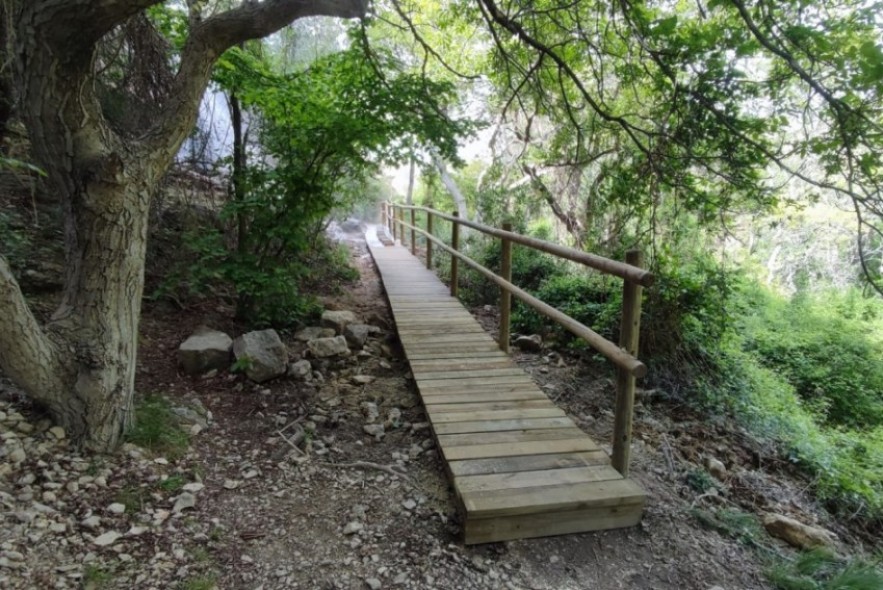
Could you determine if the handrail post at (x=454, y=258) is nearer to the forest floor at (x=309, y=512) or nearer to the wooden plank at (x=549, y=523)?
the forest floor at (x=309, y=512)

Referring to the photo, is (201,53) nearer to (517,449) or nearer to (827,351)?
(517,449)

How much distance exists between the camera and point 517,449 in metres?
2.67

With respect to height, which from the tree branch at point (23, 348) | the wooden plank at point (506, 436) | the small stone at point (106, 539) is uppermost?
the tree branch at point (23, 348)

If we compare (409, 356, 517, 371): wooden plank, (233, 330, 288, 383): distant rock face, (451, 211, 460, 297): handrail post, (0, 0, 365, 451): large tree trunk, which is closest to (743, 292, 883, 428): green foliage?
(409, 356, 517, 371): wooden plank

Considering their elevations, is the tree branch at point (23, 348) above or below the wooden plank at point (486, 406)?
above

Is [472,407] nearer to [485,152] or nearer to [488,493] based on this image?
[488,493]

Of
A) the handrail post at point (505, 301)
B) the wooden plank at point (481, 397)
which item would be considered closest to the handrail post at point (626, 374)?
the wooden plank at point (481, 397)

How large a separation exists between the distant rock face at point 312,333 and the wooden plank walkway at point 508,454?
69 centimetres

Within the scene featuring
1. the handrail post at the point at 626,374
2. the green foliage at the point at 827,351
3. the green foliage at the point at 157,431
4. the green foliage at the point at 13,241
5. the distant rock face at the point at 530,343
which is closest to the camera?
the handrail post at the point at 626,374

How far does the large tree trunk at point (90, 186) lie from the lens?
84.4 inches

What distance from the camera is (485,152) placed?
12.2m

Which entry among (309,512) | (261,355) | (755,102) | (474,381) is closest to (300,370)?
(261,355)

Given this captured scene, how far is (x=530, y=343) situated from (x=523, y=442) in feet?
7.20

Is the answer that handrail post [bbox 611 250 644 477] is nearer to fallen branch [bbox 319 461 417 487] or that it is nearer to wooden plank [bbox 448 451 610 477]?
wooden plank [bbox 448 451 610 477]
